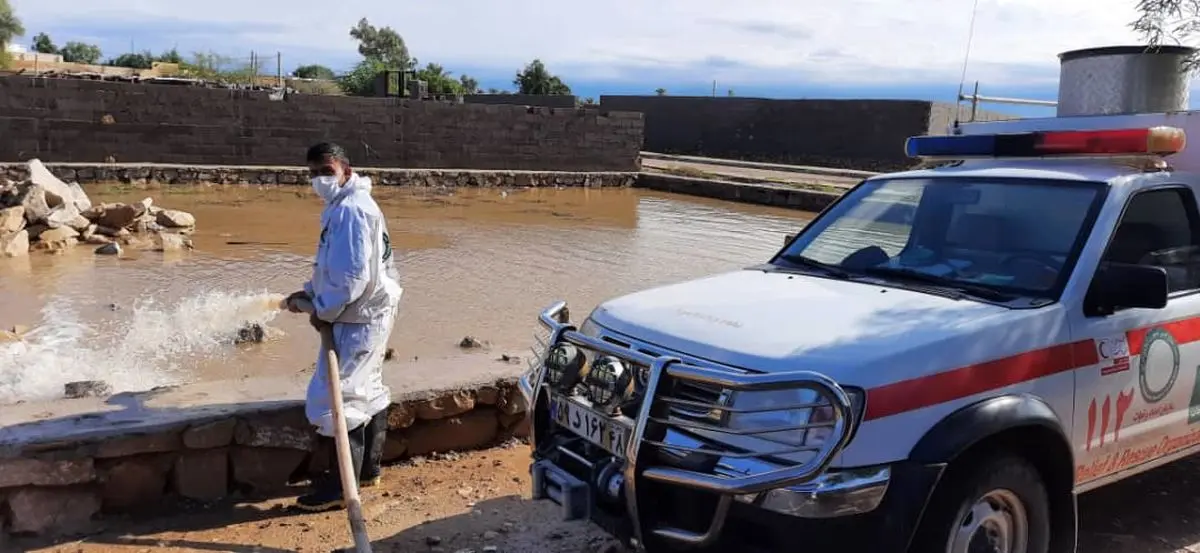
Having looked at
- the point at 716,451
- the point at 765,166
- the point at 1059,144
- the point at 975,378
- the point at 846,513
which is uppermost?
the point at 1059,144

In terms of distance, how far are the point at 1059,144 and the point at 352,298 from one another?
3.24 metres

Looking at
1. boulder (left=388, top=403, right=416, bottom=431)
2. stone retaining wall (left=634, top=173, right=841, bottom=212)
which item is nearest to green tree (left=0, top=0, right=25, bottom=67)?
stone retaining wall (left=634, top=173, right=841, bottom=212)

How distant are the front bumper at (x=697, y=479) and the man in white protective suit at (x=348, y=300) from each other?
125 centimetres

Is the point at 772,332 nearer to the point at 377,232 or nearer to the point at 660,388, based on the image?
the point at 660,388

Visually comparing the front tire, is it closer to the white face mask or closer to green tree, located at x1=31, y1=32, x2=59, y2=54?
the white face mask

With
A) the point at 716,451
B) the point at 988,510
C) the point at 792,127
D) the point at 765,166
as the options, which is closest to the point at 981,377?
the point at 988,510

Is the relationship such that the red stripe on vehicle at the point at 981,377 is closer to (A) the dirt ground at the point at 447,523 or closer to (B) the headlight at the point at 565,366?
(B) the headlight at the point at 565,366

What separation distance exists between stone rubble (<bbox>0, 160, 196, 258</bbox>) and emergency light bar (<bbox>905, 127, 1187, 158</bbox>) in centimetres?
1081

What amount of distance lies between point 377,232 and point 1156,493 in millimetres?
4200

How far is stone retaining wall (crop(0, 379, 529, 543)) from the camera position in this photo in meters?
4.05

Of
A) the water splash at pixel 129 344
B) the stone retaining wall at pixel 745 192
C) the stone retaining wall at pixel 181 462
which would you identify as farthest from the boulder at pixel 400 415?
the stone retaining wall at pixel 745 192

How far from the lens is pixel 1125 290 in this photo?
3.50 meters

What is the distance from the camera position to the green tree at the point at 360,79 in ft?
158

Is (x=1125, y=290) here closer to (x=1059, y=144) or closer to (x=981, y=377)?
(x=981, y=377)
